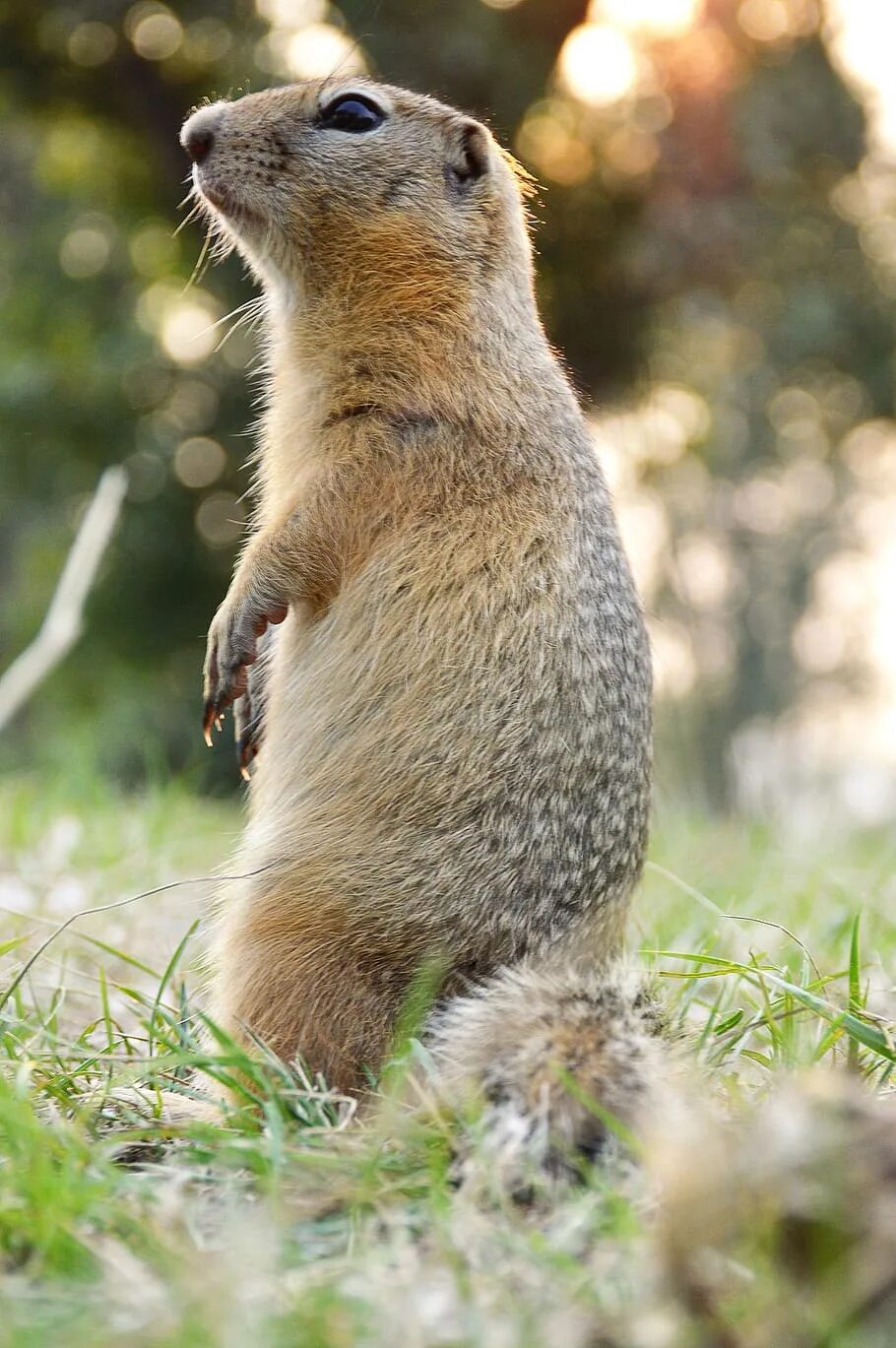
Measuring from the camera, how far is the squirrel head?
400 cm

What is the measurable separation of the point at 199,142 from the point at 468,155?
79 cm

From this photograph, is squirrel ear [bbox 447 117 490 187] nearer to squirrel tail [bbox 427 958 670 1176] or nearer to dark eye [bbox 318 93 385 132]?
dark eye [bbox 318 93 385 132]

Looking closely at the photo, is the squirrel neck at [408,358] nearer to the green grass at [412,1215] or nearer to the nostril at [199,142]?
the nostril at [199,142]

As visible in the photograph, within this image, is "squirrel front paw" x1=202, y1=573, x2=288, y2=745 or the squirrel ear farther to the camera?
the squirrel ear

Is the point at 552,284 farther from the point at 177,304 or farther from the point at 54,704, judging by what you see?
the point at 54,704

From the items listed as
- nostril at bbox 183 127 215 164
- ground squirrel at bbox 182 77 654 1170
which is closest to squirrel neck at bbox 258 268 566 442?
ground squirrel at bbox 182 77 654 1170

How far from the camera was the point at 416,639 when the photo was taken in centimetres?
341

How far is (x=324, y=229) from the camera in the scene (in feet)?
13.5

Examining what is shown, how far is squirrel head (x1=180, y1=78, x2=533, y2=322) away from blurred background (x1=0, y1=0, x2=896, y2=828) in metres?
6.73

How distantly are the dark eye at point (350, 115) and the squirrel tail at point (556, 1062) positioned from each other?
105 inches

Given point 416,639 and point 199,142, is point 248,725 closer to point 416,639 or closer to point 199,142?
point 416,639

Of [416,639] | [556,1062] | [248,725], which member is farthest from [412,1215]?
[248,725]

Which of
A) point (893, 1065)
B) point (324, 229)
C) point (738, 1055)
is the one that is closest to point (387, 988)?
point (738, 1055)

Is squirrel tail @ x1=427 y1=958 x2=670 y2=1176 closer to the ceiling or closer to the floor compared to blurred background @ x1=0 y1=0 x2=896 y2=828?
closer to the floor
